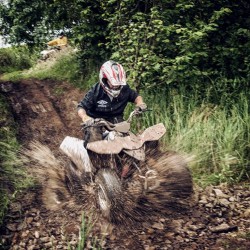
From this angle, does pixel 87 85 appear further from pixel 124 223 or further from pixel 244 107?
pixel 124 223

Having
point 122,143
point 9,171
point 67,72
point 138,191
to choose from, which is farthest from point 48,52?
point 122,143

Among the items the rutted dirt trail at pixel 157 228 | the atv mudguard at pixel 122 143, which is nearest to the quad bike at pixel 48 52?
the rutted dirt trail at pixel 157 228

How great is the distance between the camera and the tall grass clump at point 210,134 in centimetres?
497

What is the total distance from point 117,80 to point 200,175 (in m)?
1.87

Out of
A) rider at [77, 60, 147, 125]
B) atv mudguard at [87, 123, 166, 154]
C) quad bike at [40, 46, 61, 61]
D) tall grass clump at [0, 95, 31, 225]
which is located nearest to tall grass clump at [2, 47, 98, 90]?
quad bike at [40, 46, 61, 61]

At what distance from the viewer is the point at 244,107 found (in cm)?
557

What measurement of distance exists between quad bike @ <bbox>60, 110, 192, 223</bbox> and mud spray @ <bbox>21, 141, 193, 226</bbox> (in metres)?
0.01

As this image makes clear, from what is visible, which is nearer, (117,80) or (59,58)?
(117,80)

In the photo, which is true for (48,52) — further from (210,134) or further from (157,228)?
(157,228)

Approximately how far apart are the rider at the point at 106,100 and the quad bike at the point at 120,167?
1.42 ft

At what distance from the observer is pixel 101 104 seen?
16.1 feet

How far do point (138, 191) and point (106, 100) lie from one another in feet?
4.39

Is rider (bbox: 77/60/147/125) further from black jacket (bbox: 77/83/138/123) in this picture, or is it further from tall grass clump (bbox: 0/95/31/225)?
tall grass clump (bbox: 0/95/31/225)

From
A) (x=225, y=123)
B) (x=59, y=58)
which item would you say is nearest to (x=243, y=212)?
(x=225, y=123)
